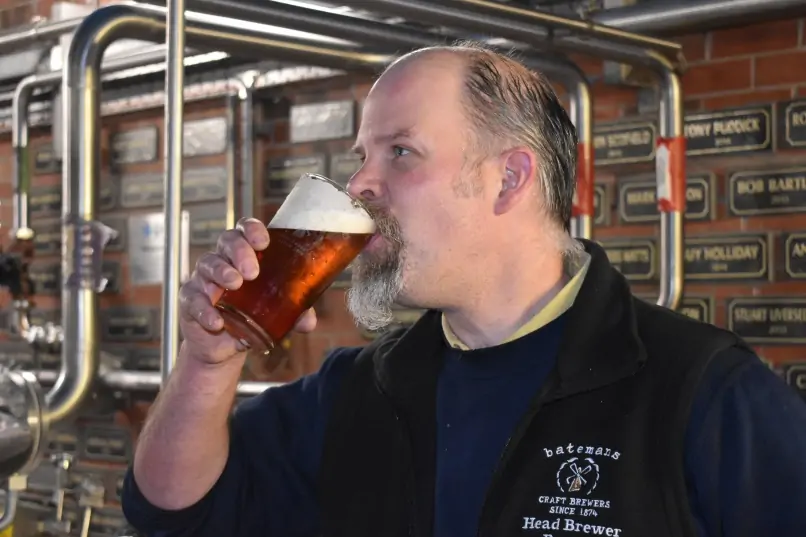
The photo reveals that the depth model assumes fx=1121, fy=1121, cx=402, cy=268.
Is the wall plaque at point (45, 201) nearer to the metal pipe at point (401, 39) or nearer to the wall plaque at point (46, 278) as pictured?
the wall plaque at point (46, 278)

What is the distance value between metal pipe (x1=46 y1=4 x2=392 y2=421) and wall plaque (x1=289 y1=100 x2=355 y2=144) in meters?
1.18

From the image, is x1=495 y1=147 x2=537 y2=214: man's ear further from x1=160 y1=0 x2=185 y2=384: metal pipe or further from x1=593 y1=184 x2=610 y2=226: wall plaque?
x1=593 y1=184 x2=610 y2=226: wall plaque

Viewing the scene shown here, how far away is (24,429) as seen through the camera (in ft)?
5.67

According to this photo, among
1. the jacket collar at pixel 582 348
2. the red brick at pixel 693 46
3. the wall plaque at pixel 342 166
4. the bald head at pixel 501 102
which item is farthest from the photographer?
the wall plaque at pixel 342 166

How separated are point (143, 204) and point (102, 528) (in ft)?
3.41

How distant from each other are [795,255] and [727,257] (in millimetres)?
136

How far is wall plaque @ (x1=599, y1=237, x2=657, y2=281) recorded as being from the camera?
2.40m

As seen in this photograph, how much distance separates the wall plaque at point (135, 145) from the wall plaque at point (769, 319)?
192cm

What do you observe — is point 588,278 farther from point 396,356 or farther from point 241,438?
point 241,438

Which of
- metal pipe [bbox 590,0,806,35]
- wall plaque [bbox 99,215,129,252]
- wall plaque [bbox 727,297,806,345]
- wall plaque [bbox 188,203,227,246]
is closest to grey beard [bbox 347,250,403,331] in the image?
metal pipe [bbox 590,0,806,35]

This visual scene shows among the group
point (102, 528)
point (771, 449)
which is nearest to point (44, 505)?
point (102, 528)

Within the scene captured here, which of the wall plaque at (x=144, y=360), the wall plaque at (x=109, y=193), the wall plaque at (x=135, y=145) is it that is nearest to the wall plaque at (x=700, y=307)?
the wall plaque at (x=144, y=360)

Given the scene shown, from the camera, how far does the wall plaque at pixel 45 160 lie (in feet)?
12.3

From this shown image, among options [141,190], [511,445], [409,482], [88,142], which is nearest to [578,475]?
[511,445]
